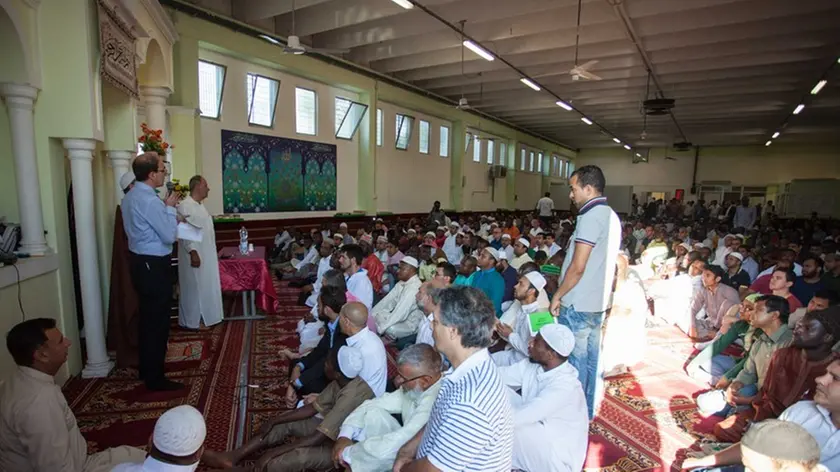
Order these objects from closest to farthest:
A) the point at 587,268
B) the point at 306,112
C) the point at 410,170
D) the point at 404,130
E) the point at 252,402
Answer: the point at 587,268 < the point at 252,402 < the point at 306,112 < the point at 404,130 < the point at 410,170

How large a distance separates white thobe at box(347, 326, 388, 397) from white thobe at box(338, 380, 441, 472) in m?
0.18

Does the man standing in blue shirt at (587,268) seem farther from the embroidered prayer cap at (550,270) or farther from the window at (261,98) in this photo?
the window at (261,98)

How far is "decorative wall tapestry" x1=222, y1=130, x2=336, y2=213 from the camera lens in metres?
8.52

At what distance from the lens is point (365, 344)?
8.51 feet

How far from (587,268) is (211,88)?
7.71m

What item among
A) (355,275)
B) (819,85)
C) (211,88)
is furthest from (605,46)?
(211,88)

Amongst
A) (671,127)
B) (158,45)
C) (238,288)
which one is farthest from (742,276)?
(671,127)

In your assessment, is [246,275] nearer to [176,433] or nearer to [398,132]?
[176,433]

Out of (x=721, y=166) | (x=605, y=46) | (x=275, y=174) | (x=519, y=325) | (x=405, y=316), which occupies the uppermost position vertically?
(x=605, y=46)

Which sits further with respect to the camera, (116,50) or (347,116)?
(347,116)

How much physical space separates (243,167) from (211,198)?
900 mm

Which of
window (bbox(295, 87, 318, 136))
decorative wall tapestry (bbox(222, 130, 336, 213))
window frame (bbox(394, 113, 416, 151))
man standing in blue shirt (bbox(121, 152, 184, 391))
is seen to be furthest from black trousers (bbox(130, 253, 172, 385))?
window frame (bbox(394, 113, 416, 151))

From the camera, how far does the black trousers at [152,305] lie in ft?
10.2

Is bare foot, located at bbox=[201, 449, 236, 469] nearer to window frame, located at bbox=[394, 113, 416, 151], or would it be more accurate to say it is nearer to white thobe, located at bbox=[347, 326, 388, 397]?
white thobe, located at bbox=[347, 326, 388, 397]
